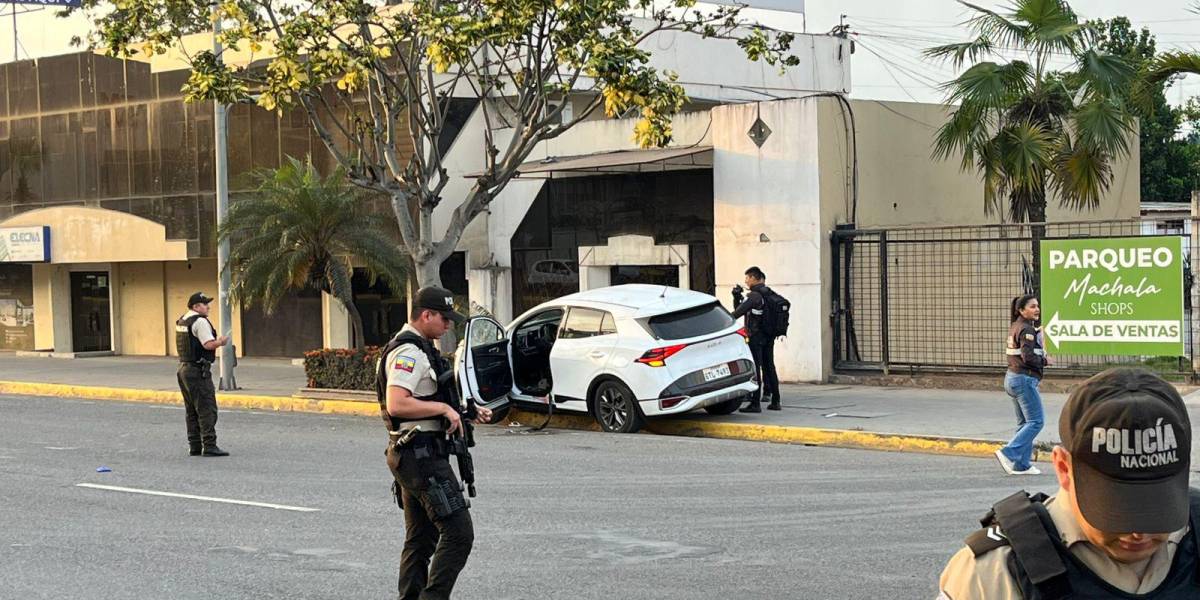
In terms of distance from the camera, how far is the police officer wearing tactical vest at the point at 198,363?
13656mm

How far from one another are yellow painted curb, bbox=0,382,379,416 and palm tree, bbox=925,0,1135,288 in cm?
917

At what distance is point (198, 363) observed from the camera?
45.3 ft

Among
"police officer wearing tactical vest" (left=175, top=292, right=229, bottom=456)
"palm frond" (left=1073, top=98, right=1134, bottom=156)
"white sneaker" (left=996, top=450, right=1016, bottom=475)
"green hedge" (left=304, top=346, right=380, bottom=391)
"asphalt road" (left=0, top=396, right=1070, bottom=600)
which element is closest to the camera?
"asphalt road" (left=0, top=396, right=1070, bottom=600)

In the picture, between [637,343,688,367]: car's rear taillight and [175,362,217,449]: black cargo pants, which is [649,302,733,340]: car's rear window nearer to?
[637,343,688,367]: car's rear taillight

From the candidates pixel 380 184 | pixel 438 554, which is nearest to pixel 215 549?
pixel 438 554

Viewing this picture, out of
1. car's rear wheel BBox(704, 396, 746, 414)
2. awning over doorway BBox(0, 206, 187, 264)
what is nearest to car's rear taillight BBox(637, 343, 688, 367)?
car's rear wheel BBox(704, 396, 746, 414)

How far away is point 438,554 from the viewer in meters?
6.51

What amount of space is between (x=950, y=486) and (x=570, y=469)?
353 cm

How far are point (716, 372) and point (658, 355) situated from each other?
2.51ft

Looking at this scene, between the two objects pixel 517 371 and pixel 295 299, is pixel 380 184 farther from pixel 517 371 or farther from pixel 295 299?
pixel 295 299

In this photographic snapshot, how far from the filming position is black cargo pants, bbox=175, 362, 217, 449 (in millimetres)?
13789

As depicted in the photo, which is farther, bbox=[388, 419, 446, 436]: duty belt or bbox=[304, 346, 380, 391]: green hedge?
bbox=[304, 346, 380, 391]: green hedge

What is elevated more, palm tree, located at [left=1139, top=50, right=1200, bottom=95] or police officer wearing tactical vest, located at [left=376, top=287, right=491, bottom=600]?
palm tree, located at [left=1139, top=50, right=1200, bottom=95]

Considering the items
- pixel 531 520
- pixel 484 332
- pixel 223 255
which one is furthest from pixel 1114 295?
pixel 223 255
